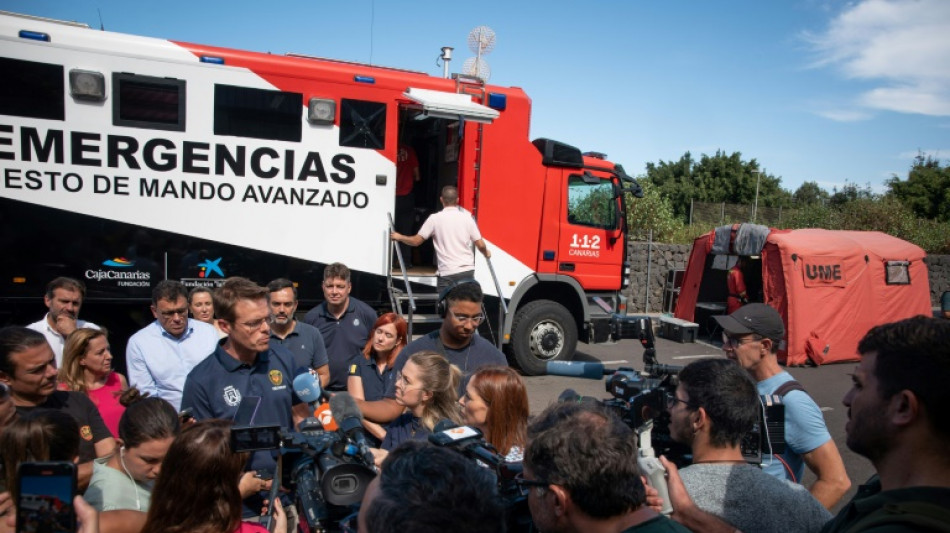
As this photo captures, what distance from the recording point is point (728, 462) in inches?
91.6

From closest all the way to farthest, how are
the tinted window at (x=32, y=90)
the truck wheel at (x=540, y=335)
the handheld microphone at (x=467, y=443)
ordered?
1. the handheld microphone at (x=467, y=443)
2. the tinted window at (x=32, y=90)
3. the truck wheel at (x=540, y=335)

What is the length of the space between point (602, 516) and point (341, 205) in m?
5.99

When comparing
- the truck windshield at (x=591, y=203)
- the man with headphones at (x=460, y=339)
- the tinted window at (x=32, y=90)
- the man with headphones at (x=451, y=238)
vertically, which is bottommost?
the man with headphones at (x=460, y=339)

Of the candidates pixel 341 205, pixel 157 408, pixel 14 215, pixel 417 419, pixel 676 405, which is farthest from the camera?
pixel 341 205

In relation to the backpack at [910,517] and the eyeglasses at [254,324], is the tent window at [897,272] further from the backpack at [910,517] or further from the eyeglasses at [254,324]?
the backpack at [910,517]

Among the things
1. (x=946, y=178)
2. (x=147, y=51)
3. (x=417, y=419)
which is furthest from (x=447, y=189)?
(x=946, y=178)

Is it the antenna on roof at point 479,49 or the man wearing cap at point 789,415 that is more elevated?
the antenna on roof at point 479,49

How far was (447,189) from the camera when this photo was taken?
7594 mm

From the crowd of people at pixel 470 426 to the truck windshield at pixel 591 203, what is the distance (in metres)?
5.04

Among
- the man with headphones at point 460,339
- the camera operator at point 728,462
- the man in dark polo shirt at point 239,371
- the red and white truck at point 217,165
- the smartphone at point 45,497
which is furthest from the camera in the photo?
the red and white truck at point 217,165

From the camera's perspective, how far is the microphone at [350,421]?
2.00 metres

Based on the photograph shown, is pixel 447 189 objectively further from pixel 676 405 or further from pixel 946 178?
pixel 946 178

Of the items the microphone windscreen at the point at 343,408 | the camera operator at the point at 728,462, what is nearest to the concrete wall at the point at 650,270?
the camera operator at the point at 728,462

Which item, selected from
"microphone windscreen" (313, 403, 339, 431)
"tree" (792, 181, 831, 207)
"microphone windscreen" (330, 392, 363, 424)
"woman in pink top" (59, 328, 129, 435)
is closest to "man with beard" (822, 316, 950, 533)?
"microphone windscreen" (330, 392, 363, 424)
